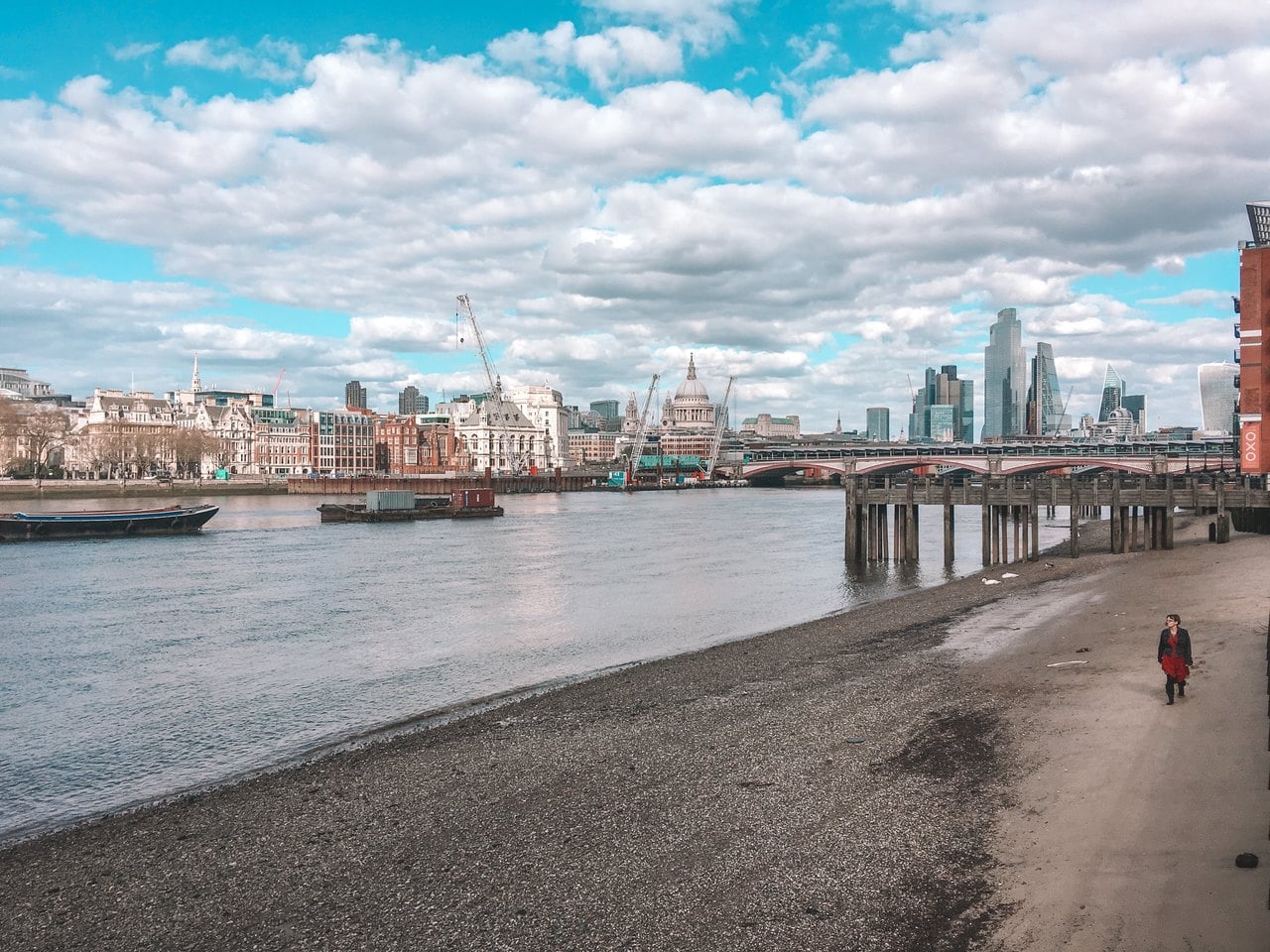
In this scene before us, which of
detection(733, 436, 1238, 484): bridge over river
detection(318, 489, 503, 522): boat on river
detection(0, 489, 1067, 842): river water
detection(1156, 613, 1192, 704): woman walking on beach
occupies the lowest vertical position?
detection(0, 489, 1067, 842): river water

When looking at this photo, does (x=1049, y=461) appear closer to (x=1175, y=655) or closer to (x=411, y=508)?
(x=411, y=508)

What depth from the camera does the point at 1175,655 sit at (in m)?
14.4

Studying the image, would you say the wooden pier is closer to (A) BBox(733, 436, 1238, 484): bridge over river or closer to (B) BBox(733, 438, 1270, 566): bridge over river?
(B) BBox(733, 438, 1270, 566): bridge over river

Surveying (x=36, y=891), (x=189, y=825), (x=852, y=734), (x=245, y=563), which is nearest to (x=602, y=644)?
(x=852, y=734)

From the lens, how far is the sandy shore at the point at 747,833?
904 cm

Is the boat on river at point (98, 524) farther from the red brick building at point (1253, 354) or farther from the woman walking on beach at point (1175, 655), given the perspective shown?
the woman walking on beach at point (1175, 655)

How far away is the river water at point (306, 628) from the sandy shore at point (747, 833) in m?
3.77

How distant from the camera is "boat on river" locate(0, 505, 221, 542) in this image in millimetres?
70812

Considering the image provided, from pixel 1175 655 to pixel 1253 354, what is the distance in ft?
65.4

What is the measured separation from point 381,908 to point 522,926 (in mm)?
1669

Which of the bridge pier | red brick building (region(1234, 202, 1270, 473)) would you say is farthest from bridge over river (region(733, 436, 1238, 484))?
red brick building (region(1234, 202, 1270, 473))

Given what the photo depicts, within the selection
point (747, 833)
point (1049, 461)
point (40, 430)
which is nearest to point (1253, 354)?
point (747, 833)

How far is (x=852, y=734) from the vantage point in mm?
15117

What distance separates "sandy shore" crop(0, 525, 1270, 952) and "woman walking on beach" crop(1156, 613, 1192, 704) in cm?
37
